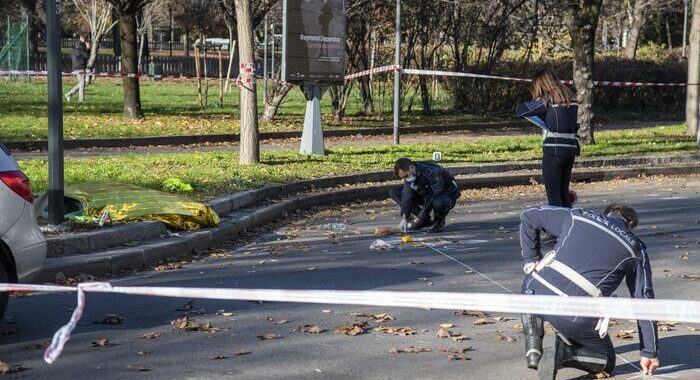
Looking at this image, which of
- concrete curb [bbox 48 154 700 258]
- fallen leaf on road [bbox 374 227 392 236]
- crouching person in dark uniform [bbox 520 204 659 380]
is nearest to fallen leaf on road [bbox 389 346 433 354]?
crouching person in dark uniform [bbox 520 204 659 380]

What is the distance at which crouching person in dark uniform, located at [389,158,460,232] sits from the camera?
12.8m

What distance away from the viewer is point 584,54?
22969 millimetres

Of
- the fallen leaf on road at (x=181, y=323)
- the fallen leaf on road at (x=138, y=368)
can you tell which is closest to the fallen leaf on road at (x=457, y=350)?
the fallen leaf on road at (x=181, y=323)

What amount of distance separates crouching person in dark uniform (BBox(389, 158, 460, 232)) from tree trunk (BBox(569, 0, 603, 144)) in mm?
10564

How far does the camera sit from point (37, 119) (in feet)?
80.9

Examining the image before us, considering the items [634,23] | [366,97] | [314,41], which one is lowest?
[366,97]

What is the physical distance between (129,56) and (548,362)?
21727 millimetres

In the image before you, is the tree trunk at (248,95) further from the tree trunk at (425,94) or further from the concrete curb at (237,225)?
the tree trunk at (425,94)

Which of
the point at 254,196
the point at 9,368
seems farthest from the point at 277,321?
the point at 254,196

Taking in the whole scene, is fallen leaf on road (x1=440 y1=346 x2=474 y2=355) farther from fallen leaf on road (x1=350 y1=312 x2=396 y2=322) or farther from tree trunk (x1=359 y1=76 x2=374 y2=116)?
tree trunk (x1=359 y1=76 x2=374 y2=116)

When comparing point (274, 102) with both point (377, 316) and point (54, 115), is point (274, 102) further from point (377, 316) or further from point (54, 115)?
point (377, 316)

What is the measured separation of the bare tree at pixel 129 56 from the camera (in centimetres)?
2619

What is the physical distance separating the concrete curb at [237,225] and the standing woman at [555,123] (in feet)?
11.5

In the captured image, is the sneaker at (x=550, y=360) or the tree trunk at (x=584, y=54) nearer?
the sneaker at (x=550, y=360)
